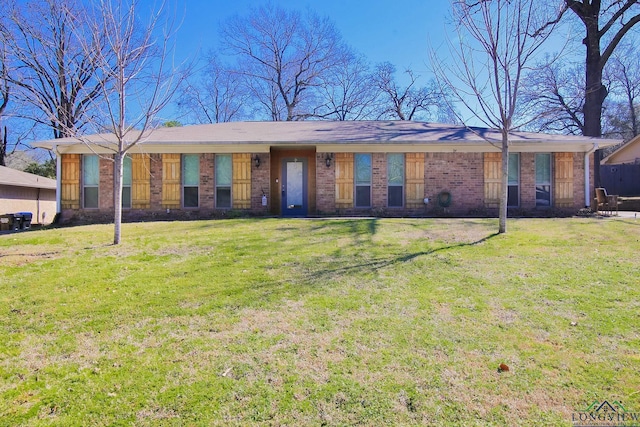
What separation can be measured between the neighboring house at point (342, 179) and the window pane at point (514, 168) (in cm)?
3

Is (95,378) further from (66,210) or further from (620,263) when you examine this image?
(66,210)

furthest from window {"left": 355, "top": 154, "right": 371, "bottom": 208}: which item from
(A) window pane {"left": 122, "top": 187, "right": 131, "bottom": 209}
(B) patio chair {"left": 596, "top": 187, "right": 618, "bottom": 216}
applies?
(A) window pane {"left": 122, "top": 187, "right": 131, "bottom": 209}

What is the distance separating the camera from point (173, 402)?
2.35 m

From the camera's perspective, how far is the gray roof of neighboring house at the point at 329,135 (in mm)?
11430

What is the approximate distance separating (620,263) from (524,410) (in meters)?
4.20

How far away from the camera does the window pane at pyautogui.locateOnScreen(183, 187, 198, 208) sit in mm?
12055

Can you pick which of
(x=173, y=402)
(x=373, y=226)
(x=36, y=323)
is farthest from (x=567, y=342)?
(x=373, y=226)

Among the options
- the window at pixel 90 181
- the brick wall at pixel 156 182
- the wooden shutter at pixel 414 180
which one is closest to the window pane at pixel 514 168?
the wooden shutter at pixel 414 180

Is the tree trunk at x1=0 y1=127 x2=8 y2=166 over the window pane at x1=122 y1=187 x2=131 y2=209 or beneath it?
over

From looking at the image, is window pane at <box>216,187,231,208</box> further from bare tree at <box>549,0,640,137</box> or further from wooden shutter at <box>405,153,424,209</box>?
bare tree at <box>549,0,640,137</box>

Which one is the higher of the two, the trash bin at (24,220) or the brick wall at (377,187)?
the brick wall at (377,187)

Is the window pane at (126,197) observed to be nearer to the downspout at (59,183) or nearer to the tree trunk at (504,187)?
the downspout at (59,183)

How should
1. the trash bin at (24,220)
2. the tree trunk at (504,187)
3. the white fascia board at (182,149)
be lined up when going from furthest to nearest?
the trash bin at (24,220)
the white fascia board at (182,149)
the tree trunk at (504,187)

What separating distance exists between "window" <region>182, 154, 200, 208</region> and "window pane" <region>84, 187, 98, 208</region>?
2.86 m
